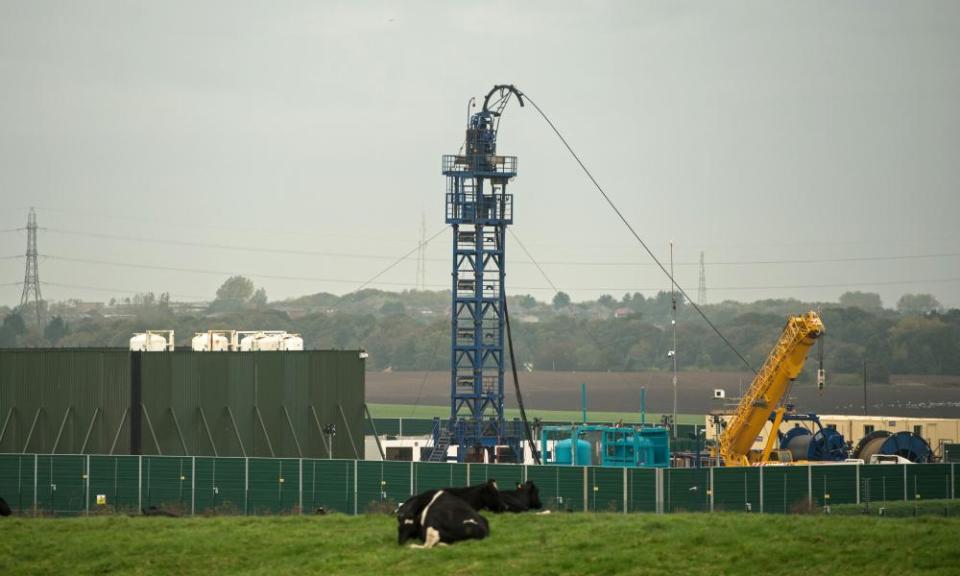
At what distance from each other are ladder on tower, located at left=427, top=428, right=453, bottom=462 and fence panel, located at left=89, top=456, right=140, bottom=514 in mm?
20101

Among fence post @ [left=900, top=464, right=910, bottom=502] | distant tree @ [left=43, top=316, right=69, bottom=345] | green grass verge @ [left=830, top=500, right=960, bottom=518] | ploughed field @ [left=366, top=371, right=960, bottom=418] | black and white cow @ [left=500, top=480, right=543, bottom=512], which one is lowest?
green grass verge @ [left=830, top=500, right=960, bottom=518]

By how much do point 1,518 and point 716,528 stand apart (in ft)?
50.7

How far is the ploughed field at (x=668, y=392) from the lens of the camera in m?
136

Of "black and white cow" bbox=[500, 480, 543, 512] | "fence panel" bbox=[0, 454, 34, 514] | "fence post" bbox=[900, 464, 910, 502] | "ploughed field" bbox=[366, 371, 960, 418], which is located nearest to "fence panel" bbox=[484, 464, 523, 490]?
"fence post" bbox=[900, 464, 910, 502]

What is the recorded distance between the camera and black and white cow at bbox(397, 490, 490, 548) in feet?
89.0

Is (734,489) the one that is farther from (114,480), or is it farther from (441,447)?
(441,447)

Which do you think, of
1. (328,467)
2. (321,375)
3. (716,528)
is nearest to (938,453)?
(321,375)

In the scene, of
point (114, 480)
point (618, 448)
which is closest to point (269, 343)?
point (618, 448)

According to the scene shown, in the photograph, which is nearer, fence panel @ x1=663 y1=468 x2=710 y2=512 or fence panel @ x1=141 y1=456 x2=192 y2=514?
fence panel @ x1=663 y1=468 x2=710 y2=512

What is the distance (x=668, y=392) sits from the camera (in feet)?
532

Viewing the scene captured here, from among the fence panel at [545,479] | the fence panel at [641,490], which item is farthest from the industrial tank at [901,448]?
the fence panel at [545,479]

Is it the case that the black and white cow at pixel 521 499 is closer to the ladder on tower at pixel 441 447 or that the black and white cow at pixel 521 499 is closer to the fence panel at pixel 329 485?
the fence panel at pixel 329 485

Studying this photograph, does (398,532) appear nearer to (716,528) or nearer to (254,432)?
(716,528)

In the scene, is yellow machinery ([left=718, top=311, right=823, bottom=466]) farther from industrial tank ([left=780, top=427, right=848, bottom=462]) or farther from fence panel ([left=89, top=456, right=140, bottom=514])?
fence panel ([left=89, top=456, right=140, bottom=514])
